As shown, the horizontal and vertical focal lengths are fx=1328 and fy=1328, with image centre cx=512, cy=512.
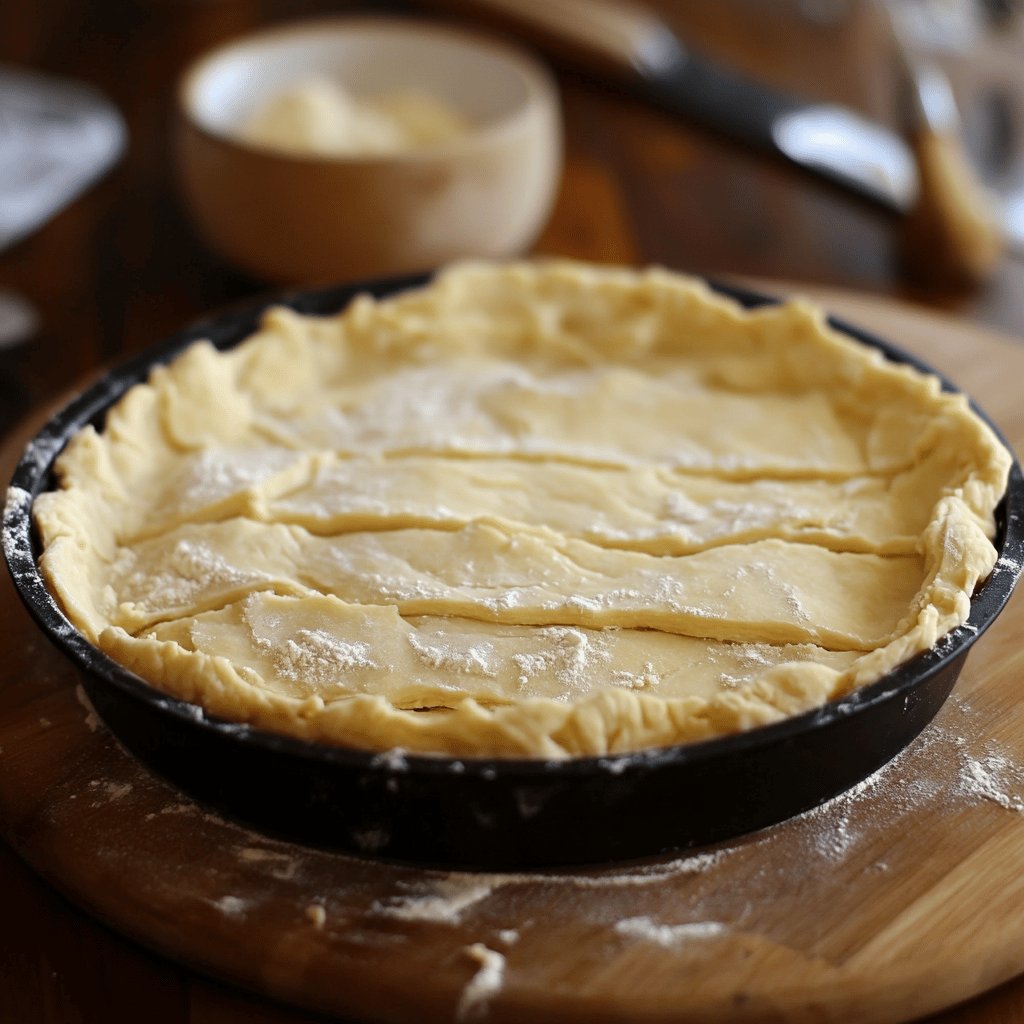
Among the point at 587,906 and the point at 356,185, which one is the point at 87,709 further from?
the point at 356,185

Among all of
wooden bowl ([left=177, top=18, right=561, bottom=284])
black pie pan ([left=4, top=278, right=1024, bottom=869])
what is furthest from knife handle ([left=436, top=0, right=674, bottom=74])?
black pie pan ([left=4, top=278, right=1024, bottom=869])

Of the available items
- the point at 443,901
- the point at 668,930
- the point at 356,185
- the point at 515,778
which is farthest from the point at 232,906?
the point at 356,185

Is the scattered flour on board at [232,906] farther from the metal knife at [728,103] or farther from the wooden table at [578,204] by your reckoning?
the metal knife at [728,103]

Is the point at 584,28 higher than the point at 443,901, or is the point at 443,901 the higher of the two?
the point at 584,28

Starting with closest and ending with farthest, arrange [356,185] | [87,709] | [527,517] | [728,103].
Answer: [87,709]
[527,517]
[356,185]
[728,103]

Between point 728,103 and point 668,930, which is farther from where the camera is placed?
point 728,103

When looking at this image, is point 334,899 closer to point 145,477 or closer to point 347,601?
point 347,601

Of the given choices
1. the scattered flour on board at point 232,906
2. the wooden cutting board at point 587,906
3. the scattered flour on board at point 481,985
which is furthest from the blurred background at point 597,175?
the scattered flour on board at point 481,985
